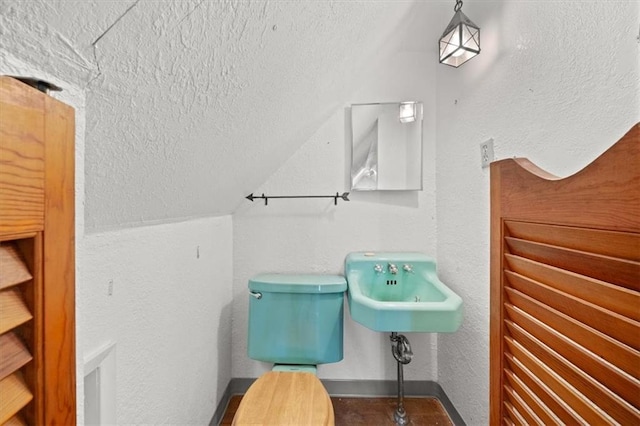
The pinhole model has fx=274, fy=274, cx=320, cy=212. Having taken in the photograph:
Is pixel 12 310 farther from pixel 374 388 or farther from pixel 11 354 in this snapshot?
pixel 374 388

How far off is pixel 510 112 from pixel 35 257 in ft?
4.26

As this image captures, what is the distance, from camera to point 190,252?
107 centimetres

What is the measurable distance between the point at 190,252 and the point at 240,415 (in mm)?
600

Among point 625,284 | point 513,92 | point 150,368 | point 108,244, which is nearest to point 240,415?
point 150,368

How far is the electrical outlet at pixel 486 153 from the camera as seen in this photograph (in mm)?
1109

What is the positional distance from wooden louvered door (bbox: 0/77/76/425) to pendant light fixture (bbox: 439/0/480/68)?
4.19ft

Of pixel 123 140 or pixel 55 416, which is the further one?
pixel 123 140

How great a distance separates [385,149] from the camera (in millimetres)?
1540

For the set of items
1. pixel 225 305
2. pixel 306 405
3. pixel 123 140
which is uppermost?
pixel 123 140

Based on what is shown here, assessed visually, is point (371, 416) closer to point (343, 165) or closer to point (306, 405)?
point (306, 405)

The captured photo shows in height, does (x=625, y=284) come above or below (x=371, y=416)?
above

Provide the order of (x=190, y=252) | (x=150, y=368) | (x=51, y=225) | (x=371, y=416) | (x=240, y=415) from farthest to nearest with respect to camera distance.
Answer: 1. (x=371, y=416)
2. (x=190, y=252)
3. (x=240, y=415)
4. (x=150, y=368)
5. (x=51, y=225)

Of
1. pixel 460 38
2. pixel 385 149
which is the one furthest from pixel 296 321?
pixel 460 38

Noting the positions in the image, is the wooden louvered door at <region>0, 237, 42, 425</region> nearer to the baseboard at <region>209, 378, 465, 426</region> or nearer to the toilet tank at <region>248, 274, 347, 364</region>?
the toilet tank at <region>248, 274, 347, 364</region>
